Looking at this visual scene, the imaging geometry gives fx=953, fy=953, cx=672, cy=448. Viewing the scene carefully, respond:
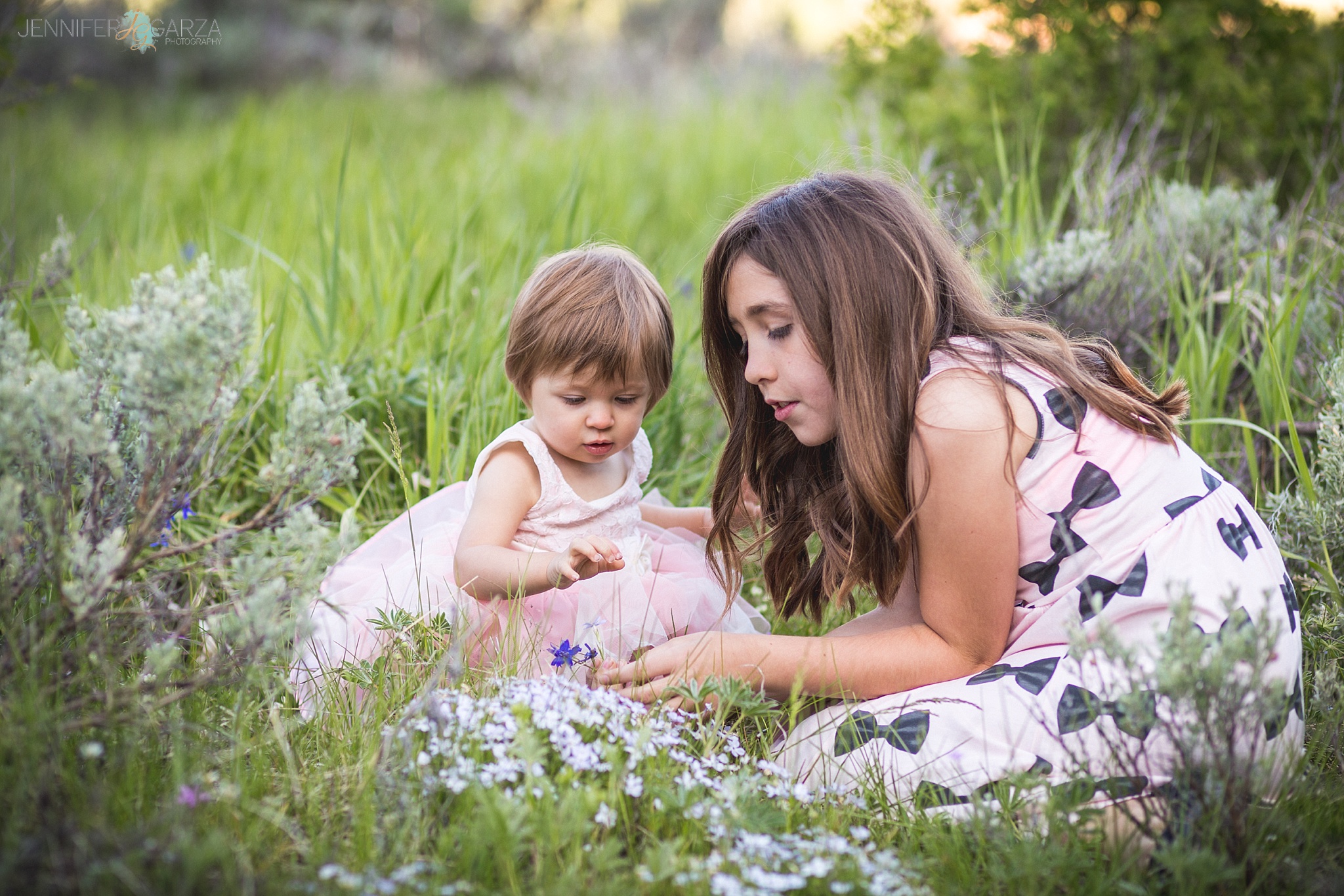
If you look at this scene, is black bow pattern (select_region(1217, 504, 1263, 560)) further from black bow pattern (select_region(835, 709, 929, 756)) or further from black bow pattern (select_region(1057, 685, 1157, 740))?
black bow pattern (select_region(835, 709, 929, 756))

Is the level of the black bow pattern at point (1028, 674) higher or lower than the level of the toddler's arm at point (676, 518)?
lower

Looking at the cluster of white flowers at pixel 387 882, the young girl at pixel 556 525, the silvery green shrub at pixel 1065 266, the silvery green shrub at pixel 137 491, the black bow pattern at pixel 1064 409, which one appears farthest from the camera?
the silvery green shrub at pixel 1065 266

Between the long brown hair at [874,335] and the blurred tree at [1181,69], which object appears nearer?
the long brown hair at [874,335]

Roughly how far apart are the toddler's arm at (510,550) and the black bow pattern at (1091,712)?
93 cm

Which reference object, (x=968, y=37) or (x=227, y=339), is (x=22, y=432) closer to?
(x=227, y=339)

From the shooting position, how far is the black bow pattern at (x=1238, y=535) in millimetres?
1985

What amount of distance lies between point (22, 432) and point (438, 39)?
12.7 meters

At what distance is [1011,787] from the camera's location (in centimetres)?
183

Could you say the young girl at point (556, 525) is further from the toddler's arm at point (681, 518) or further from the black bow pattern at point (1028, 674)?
the black bow pattern at point (1028, 674)

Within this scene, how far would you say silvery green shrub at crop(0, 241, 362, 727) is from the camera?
1.58 metres

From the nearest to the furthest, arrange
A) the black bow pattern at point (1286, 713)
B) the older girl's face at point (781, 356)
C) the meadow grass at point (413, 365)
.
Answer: the meadow grass at point (413, 365) → the black bow pattern at point (1286, 713) → the older girl's face at point (781, 356)

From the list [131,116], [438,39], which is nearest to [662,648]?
[131,116]

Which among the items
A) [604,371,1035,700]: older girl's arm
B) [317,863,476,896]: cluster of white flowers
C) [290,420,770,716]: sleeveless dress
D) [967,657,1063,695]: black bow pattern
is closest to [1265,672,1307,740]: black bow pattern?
[967,657,1063,695]: black bow pattern

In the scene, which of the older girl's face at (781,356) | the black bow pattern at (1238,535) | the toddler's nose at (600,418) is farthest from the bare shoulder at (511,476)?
the black bow pattern at (1238,535)
